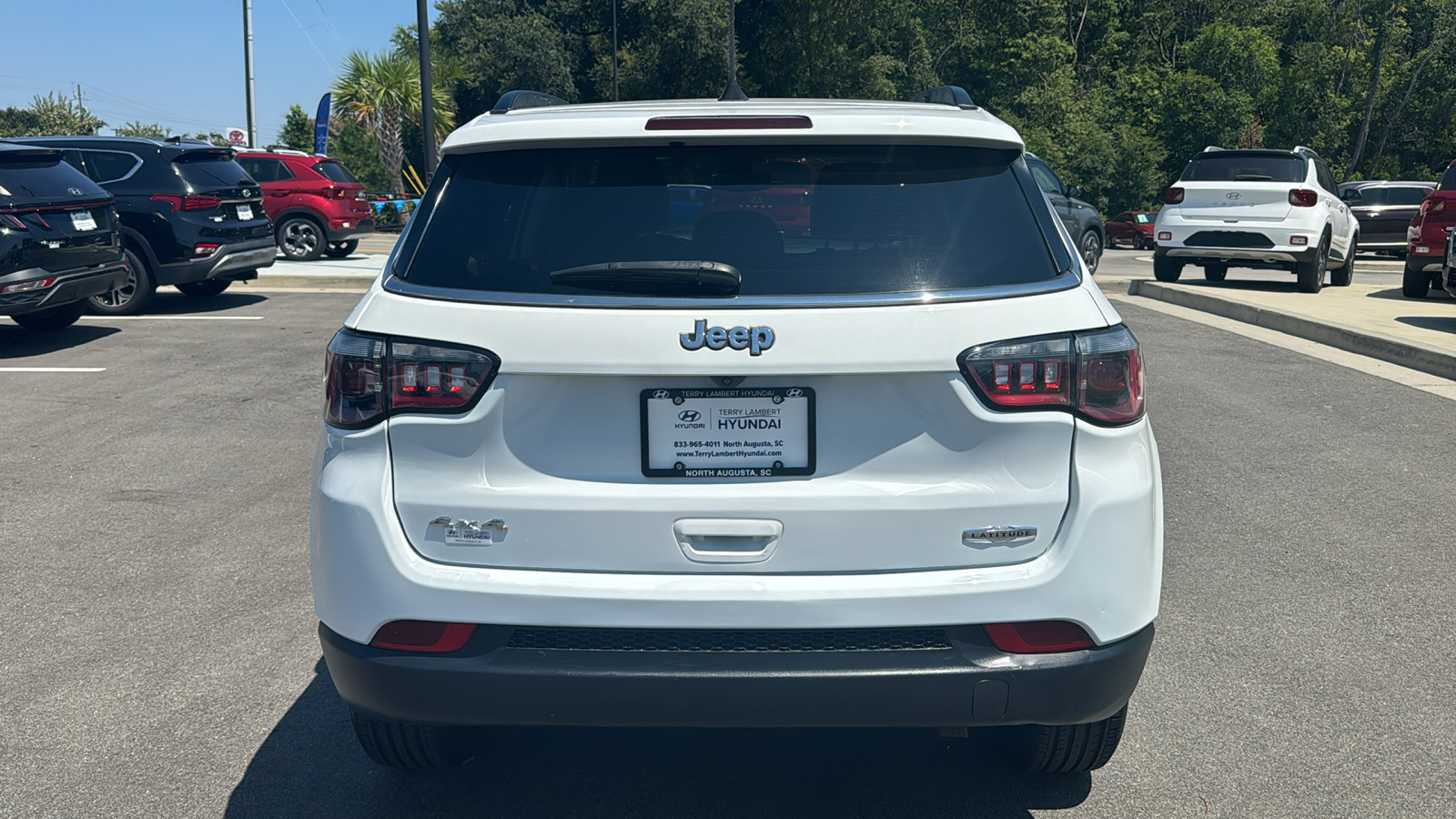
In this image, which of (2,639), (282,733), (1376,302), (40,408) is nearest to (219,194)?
(40,408)

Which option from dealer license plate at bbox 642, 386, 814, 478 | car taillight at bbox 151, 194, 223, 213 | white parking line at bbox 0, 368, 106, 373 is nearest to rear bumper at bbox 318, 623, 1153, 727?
dealer license plate at bbox 642, 386, 814, 478

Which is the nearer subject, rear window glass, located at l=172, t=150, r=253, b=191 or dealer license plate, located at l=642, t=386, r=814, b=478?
dealer license plate, located at l=642, t=386, r=814, b=478

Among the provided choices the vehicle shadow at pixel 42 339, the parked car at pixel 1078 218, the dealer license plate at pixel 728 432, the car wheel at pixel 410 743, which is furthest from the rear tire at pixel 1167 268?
the dealer license plate at pixel 728 432

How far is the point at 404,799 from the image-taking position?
10.5 ft

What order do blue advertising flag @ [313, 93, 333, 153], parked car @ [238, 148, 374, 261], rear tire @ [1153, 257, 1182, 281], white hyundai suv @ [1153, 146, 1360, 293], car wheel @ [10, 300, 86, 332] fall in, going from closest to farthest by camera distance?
car wheel @ [10, 300, 86, 332]
white hyundai suv @ [1153, 146, 1360, 293]
rear tire @ [1153, 257, 1182, 281]
parked car @ [238, 148, 374, 261]
blue advertising flag @ [313, 93, 333, 153]

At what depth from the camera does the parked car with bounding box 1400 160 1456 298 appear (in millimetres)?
14773

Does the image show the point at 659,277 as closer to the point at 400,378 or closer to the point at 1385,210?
the point at 400,378

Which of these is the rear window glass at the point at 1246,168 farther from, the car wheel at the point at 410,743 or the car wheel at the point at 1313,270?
the car wheel at the point at 410,743

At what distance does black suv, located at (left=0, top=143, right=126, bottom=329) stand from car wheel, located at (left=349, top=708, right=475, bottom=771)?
8.79 meters

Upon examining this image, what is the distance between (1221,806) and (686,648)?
1547mm

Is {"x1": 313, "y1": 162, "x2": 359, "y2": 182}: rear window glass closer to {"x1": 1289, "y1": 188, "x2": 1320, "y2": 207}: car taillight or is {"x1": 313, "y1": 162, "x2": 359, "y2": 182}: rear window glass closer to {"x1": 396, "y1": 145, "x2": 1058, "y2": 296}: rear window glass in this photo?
{"x1": 1289, "y1": 188, "x2": 1320, "y2": 207}: car taillight

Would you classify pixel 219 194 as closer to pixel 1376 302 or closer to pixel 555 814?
pixel 555 814

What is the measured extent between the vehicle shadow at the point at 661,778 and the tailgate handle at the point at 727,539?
895 millimetres

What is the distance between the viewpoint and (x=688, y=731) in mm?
3619
